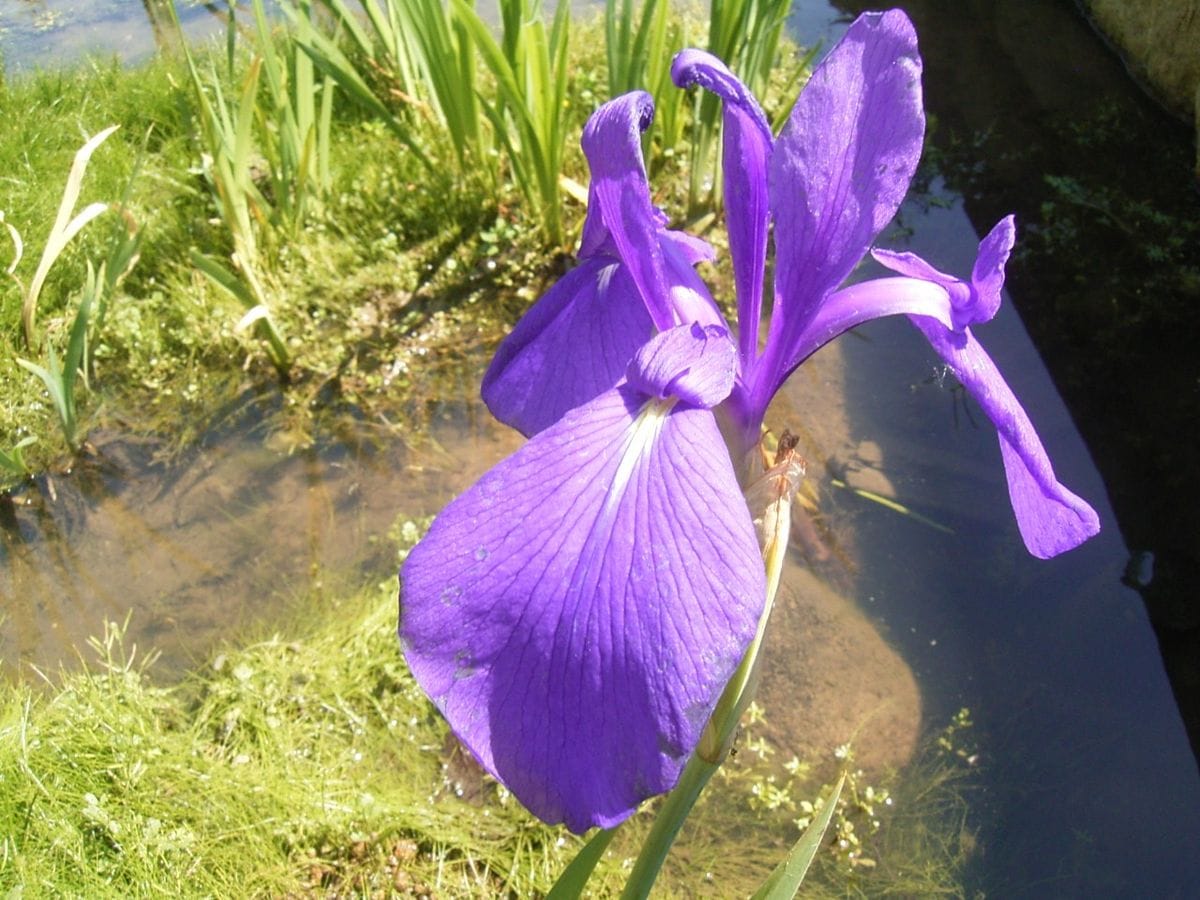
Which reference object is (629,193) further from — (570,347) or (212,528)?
(212,528)

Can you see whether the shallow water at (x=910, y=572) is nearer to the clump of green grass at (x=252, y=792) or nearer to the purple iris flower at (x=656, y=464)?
the clump of green grass at (x=252, y=792)

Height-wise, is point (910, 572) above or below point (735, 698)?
below

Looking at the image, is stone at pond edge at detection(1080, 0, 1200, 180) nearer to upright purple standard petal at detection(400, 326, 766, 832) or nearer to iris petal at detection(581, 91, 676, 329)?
iris petal at detection(581, 91, 676, 329)

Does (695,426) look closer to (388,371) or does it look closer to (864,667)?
(864,667)

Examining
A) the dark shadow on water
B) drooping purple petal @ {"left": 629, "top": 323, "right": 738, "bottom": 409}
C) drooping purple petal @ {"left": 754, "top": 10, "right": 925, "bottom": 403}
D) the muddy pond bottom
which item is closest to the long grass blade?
drooping purple petal @ {"left": 629, "top": 323, "right": 738, "bottom": 409}

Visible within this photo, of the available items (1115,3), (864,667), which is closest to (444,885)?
(864,667)

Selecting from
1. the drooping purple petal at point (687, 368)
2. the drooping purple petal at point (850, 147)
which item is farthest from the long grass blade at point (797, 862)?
the drooping purple petal at point (850, 147)

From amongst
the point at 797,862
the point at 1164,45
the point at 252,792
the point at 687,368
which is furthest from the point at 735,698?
the point at 1164,45
